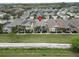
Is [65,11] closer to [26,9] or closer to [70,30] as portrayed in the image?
[70,30]

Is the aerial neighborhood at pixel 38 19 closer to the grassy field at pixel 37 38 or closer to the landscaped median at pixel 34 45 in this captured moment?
the grassy field at pixel 37 38

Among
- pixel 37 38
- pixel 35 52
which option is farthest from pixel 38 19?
pixel 35 52

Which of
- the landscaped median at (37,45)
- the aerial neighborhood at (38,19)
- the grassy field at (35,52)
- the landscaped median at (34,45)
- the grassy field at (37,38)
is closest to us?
the grassy field at (35,52)

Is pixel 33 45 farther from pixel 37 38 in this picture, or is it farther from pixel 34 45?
pixel 37 38

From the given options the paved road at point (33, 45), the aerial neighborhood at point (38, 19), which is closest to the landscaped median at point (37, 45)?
the paved road at point (33, 45)

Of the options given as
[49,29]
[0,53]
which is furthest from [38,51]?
[49,29]

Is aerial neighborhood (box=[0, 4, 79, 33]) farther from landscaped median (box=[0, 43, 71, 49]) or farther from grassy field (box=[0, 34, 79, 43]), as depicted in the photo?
landscaped median (box=[0, 43, 71, 49])

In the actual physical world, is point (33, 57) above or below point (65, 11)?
below
